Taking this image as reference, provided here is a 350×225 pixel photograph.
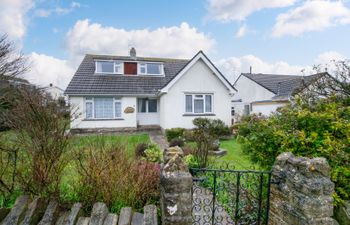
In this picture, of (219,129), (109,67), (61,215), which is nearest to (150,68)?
(109,67)

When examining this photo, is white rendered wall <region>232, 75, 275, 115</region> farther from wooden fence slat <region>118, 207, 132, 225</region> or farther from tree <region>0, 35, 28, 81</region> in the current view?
wooden fence slat <region>118, 207, 132, 225</region>

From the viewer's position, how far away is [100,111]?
16.9 meters

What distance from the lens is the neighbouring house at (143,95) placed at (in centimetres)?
1625

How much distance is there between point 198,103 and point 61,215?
14.1 m

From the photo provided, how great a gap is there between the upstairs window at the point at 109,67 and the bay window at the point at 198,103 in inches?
255

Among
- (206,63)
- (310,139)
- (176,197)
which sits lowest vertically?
(176,197)

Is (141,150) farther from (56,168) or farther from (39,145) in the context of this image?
(39,145)

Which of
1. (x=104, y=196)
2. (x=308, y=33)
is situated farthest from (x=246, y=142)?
(x=308, y=33)

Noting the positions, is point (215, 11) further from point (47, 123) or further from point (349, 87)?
point (47, 123)

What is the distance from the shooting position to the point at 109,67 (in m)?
18.4

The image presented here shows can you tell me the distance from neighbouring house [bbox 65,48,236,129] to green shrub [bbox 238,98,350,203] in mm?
11948

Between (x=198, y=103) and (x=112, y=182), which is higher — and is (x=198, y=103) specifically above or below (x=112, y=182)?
above

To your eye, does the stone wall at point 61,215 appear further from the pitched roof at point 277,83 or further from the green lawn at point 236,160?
the pitched roof at point 277,83

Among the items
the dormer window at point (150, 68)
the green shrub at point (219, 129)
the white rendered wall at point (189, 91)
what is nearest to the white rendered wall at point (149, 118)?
the white rendered wall at point (189, 91)
